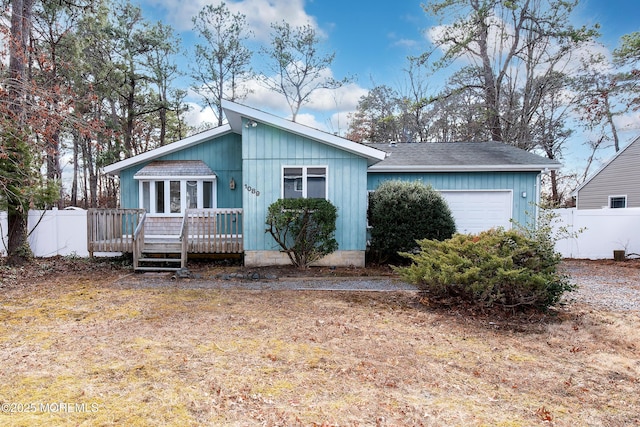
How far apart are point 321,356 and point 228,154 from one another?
8.28 m

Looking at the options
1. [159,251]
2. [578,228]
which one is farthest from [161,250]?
[578,228]

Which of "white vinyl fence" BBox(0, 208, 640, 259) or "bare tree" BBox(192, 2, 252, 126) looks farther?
"bare tree" BBox(192, 2, 252, 126)

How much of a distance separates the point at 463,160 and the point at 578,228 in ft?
13.2

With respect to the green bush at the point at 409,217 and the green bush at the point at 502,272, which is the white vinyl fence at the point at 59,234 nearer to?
the green bush at the point at 409,217

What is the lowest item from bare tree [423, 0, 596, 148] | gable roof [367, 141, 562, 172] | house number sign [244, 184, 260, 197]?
house number sign [244, 184, 260, 197]

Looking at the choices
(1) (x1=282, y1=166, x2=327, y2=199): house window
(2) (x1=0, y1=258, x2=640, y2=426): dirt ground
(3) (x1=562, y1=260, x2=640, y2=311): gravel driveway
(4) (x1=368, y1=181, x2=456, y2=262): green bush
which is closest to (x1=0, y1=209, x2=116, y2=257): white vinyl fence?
(2) (x1=0, y1=258, x2=640, y2=426): dirt ground

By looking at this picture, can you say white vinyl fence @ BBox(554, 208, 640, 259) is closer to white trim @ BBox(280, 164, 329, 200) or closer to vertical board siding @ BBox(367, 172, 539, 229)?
vertical board siding @ BBox(367, 172, 539, 229)

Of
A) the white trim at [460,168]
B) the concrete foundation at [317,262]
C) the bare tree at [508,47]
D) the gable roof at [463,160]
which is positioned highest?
the bare tree at [508,47]

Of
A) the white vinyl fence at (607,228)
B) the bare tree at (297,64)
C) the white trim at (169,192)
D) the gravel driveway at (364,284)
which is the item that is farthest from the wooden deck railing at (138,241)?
the bare tree at (297,64)

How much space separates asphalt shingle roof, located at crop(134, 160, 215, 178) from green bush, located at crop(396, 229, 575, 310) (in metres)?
7.35

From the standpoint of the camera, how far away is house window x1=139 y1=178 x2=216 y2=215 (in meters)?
10.1

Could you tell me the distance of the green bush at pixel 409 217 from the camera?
8477 millimetres

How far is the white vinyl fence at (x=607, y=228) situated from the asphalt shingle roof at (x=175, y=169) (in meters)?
10.7

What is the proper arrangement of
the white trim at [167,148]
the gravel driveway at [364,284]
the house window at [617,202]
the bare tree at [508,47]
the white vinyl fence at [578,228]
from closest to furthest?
1. the gravel driveway at [364,284]
2. the white trim at [167,148]
3. the white vinyl fence at [578,228]
4. the house window at [617,202]
5. the bare tree at [508,47]
